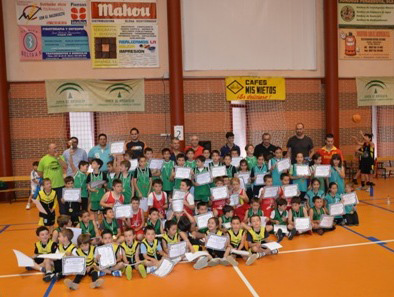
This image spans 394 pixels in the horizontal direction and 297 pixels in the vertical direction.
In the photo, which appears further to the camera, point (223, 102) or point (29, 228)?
point (223, 102)

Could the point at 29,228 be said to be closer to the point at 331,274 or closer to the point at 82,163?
the point at 82,163

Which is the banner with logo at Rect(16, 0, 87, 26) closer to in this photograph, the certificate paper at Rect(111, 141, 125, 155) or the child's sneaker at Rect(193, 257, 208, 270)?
the certificate paper at Rect(111, 141, 125, 155)

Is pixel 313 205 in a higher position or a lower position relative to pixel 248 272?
higher

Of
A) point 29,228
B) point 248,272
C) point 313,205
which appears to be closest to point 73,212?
point 29,228

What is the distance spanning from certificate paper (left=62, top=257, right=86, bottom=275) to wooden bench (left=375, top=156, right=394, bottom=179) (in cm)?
1344

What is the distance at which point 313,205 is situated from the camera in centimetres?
850

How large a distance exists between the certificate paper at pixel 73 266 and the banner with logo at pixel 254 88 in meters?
9.84

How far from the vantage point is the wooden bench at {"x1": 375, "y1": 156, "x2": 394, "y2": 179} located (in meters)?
15.3

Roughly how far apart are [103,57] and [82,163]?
6.57 meters

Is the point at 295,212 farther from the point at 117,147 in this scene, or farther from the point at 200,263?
the point at 117,147

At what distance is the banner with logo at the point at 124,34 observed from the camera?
13594 mm

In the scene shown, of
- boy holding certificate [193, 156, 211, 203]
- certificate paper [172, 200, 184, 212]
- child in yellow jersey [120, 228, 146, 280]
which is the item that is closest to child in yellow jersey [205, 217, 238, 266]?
certificate paper [172, 200, 184, 212]

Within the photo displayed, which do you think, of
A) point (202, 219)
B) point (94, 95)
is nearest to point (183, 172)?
point (202, 219)

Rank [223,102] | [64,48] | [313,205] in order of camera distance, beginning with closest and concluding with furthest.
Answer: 1. [313,205]
2. [64,48]
3. [223,102]
